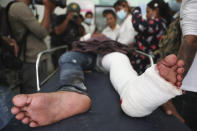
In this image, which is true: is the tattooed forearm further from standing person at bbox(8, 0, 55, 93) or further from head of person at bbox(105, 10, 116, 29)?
head of person at bbox(105, 10, 116, 29)

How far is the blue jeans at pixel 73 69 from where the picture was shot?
0.60 metres

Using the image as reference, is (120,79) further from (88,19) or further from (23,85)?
(88,19)

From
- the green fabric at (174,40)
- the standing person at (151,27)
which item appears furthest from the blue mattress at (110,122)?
the standing person at (151,27)

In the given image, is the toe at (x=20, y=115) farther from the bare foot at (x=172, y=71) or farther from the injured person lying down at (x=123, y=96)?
the bare foot at (x=172, y=71)

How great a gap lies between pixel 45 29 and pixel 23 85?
1.69 feet

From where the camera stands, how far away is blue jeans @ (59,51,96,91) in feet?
1.96

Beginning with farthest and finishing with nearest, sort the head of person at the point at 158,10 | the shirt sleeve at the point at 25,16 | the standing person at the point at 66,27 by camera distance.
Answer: the standing person at the point at 66,27, the head of person at the point at 158,10, the shirt sleeve at the point at 25,16

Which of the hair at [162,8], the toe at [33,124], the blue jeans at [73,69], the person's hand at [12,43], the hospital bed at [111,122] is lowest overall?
the hospital bed at [111,122]

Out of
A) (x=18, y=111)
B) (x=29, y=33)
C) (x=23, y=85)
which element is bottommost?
(x=23, y=85)

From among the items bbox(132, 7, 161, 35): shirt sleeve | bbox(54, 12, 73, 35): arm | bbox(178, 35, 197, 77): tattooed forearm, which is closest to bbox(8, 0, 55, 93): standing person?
bbox(54, 12, 73, 35): arm

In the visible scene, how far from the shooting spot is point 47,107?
19.1 inches

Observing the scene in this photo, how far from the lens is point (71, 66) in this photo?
753mm

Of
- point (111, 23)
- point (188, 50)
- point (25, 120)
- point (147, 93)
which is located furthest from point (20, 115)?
point (111, 23)

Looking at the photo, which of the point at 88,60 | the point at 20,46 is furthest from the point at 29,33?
→ the point at 88,60
